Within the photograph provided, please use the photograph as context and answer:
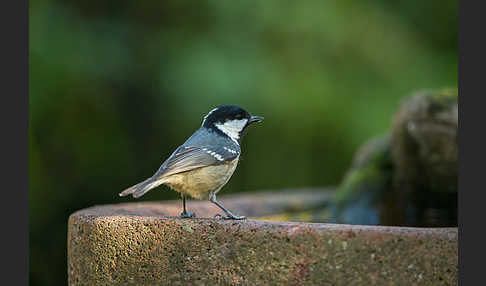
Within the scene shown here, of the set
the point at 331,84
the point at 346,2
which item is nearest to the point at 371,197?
the point at 331,84

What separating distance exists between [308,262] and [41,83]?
4390mm

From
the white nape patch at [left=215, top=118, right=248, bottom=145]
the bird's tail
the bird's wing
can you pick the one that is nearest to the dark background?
the white nape patch at [left=215, top=118, right=248, bottom=145]

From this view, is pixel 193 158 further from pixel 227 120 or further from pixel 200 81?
pixel 200 81

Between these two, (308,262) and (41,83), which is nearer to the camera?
(308,262)

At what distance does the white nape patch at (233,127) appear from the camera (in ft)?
10.6

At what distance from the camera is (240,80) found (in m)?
6.07

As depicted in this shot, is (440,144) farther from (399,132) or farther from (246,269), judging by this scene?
(246,269)

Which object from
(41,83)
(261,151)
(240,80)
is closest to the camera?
(41,83)

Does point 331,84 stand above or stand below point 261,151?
above

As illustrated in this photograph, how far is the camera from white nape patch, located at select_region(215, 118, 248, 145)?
324cm

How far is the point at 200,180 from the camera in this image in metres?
2.89

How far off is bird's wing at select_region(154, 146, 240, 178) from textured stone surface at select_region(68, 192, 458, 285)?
13.4 inches

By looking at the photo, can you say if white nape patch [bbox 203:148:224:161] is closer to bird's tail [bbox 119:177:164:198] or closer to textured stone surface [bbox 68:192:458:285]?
bird's tail [bbox 119:177:164:198]

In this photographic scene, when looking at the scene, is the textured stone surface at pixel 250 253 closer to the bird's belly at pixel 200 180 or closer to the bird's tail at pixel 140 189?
the bird's tail at pixel 140 189
